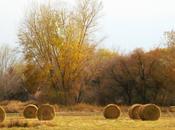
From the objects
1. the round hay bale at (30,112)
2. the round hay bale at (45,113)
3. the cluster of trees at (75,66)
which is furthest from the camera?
the cluster of trees at (75,66)

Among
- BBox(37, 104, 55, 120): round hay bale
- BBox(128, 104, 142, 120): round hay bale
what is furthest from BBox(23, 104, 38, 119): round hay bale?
BBox(128, 104, 142, 120): round hay bale

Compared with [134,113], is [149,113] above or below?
below

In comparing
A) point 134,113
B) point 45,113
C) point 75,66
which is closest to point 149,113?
point 134,113

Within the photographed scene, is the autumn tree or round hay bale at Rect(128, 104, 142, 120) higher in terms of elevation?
the autumn tree

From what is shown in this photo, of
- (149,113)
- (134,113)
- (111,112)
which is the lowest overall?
(149,113)

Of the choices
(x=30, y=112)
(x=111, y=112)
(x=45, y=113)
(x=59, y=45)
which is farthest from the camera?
(x=59, y=45)

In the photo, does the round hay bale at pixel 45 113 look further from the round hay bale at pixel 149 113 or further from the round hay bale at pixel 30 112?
the round hay bale at pixel 149 113

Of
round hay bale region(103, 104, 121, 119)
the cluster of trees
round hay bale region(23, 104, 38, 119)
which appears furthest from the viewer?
the cluster of trees

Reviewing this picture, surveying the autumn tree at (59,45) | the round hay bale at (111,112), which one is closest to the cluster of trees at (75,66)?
the autumn tree at (59,45)

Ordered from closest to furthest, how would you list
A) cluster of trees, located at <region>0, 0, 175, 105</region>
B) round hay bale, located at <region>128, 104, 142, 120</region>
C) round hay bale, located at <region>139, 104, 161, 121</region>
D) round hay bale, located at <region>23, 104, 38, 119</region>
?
round hay bale, located at <region>139, 104, 161, 121</region> < round hay bale, located at <region>128, 104, 142, 120</region> < round hay bale, located at <region>23, 104, 38, 119</region> < cluster of trees, located at <region>0, 0, 175, 105</region>

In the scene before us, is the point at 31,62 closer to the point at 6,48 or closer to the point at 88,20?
the point at 88,20

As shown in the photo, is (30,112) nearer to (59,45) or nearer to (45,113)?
(45,113)

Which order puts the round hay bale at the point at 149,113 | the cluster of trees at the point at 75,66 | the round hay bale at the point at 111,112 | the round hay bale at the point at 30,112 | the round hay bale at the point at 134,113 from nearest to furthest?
the round hay bale at the point at 149,113 → the round hay bale at the point at 134,113 → the round hay bale at the point at 30,112 → the round hay bale at the point at 111,112 → the cluster of trees at the point at 75,66

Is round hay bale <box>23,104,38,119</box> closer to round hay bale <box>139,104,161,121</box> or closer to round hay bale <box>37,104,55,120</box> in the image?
round hay bale <box>37,104,55,120</box>
